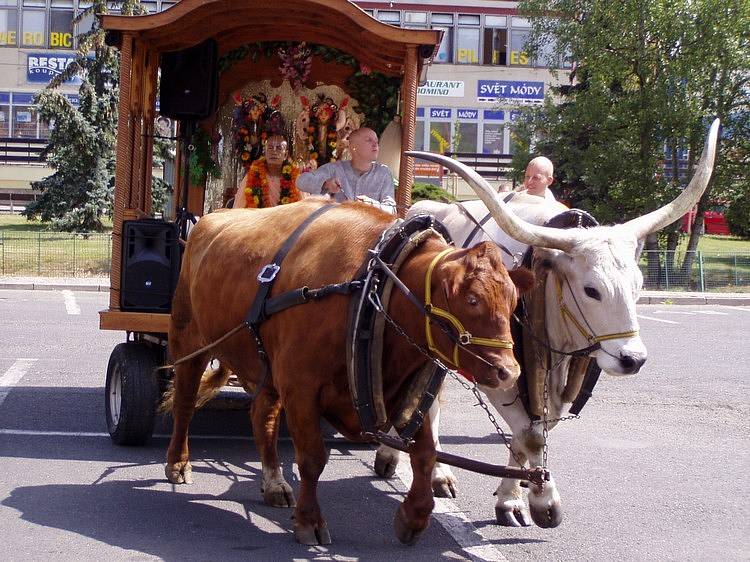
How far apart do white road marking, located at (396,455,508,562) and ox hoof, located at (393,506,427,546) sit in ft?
0.91

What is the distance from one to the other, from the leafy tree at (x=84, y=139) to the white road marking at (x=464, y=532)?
80.6 ft

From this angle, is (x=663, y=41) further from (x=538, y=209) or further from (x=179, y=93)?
(x=538, y=209)

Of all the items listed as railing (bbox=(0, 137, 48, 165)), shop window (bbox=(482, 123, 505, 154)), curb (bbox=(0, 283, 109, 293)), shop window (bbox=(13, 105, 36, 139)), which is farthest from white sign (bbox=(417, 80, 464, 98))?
curb (bbox=(0, 283, 109, 293))

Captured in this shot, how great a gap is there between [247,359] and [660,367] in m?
7.92

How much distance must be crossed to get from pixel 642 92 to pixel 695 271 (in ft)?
17.4

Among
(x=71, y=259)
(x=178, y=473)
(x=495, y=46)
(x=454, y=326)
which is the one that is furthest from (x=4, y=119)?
(x=454, y=326)

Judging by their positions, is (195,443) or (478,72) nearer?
(195,443)

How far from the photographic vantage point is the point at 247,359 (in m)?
6.21

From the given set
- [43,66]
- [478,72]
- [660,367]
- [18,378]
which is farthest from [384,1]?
[18,378]

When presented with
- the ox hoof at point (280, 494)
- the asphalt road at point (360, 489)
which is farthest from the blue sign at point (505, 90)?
the ox hoof at point (280, 494)

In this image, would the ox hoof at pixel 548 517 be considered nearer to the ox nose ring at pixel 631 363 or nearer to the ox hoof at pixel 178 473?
the ox nose ring at pixel 631 363

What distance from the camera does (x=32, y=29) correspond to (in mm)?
38656

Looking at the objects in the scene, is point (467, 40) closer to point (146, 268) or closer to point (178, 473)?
point (146, 268)

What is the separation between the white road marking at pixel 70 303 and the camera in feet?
57.1
